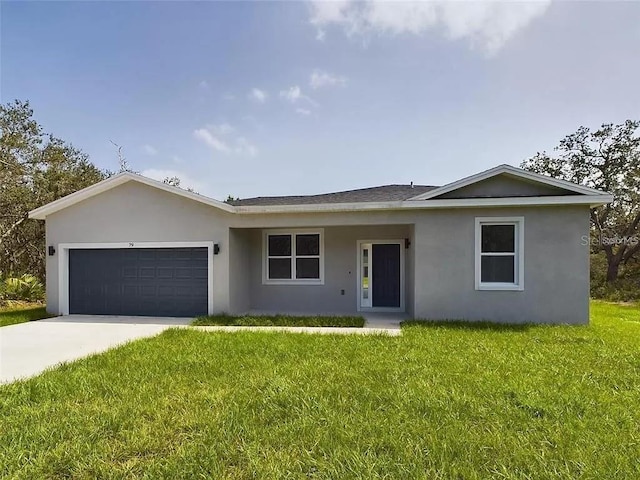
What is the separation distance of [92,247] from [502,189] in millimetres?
11563

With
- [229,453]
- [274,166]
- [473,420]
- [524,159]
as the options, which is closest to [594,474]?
[473,420]

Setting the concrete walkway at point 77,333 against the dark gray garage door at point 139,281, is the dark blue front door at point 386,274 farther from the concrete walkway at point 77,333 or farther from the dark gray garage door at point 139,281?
the dark gray garage door at point 139,281

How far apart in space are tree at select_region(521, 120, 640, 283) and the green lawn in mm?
19273

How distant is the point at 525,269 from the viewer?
9.20m

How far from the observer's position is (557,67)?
1170 centimetres

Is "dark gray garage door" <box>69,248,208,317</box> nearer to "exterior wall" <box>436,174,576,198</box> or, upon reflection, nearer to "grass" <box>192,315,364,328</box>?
"grass" <box>192,315,364,328</box>

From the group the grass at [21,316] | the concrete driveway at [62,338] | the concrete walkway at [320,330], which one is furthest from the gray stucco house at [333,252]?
the concrete walkway at [320,330]

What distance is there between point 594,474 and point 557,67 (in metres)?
12.6

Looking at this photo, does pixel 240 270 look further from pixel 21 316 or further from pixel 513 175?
pixel 513 175

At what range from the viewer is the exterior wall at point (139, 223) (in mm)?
10492

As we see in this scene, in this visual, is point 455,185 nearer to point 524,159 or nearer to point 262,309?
point 262,309

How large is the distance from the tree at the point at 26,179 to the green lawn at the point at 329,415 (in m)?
12.7

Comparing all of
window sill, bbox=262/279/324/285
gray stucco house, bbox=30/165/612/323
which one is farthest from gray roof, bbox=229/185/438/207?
window sill, bbox=262/279/324/285

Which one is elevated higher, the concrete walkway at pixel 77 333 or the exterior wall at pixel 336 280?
the exterior wall at pixel 336 280
